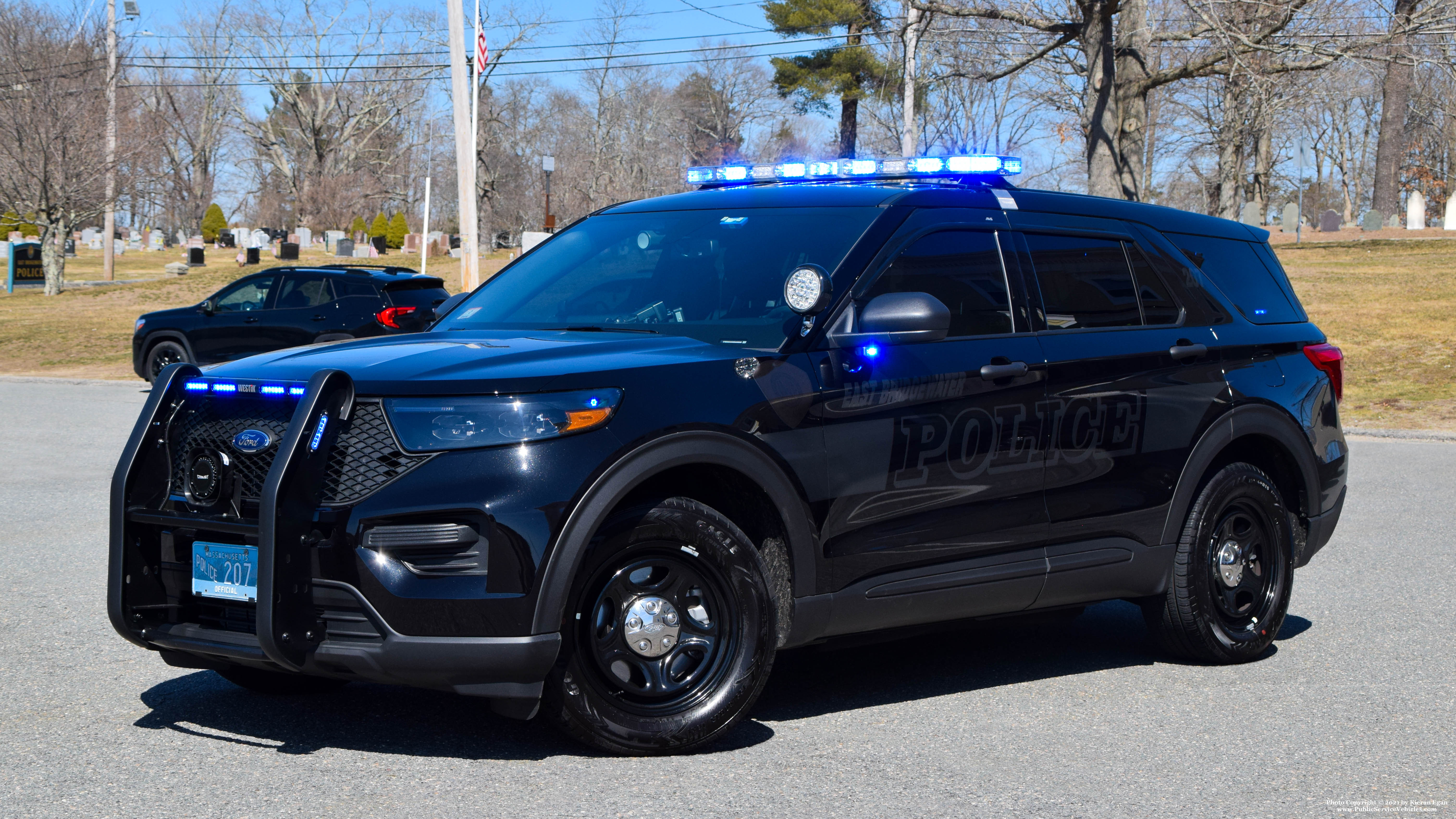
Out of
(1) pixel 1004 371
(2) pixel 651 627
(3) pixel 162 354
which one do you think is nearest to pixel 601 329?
(2) pixel 651 627

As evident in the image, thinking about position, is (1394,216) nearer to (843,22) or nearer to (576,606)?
(843,22)

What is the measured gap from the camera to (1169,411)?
18.6 feet

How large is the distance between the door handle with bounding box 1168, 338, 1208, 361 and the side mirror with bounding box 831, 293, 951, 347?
142 centimetres

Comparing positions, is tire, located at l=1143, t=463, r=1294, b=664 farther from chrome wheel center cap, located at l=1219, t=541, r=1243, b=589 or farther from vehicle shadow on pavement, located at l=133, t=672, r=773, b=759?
vehicle shadow on pavement, located at l=133, t=672, r=773, b=759

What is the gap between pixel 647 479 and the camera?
4188 millimetres

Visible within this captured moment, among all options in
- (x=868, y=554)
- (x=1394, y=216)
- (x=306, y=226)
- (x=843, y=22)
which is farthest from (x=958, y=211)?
(x=306, y=226)

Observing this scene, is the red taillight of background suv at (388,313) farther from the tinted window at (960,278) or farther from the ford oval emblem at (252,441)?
the ford oval emblem at (252,441)

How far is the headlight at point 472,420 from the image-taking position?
12.8 feet

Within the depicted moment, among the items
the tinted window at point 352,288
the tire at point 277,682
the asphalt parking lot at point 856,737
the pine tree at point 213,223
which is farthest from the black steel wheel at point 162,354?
the pine tree at point 213,223

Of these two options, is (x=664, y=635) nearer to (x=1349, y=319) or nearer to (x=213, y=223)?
(x=1349, y=319)

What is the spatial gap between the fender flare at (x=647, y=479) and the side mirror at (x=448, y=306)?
179cm

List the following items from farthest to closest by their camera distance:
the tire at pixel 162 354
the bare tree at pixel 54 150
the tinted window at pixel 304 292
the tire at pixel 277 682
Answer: the bare tree at pixel 54 150
the tire at pixel 162 354
the tinted window at pixel 304 292
the tire at pixel 277 682

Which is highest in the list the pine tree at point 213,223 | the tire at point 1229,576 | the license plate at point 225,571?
the pine tree at point 213,223

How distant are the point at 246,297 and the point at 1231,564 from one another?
17.6 m
